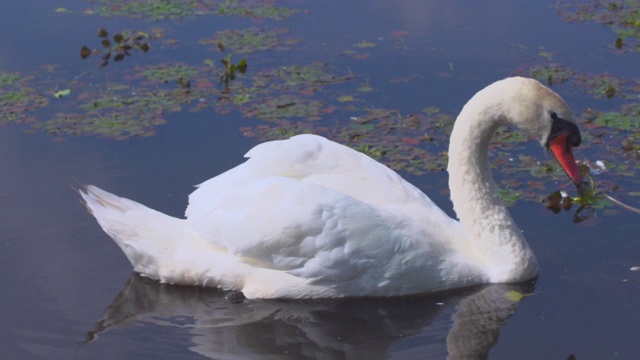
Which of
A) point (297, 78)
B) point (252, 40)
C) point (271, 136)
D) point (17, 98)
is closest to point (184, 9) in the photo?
point (252, 40)

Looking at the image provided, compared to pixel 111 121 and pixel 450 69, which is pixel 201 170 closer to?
pixel 111 121

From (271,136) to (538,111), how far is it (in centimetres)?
262

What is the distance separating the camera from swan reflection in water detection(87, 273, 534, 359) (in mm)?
5582

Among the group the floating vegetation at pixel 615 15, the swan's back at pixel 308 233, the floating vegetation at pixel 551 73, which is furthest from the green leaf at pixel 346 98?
the floating vegetation at pixel 615 15

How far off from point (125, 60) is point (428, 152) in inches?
131

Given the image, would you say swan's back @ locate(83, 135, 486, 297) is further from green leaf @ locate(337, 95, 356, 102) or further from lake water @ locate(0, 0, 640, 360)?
green leaf @ locate(337, 95, 356, 102)

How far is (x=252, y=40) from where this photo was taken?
10.3 metres

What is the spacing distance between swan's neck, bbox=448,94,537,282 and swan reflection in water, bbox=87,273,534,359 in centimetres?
12

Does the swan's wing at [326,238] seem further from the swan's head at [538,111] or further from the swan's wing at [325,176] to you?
the swan's head at [538,111]

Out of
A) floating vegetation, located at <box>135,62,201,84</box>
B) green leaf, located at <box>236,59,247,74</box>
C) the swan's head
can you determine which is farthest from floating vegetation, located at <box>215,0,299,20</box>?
the swan's head

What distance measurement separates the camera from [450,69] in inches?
369

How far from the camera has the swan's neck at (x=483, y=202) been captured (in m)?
6.16

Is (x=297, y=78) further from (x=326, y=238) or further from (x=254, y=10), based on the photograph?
(x=326, y=238)

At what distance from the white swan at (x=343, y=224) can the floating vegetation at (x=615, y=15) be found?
13.5ft
